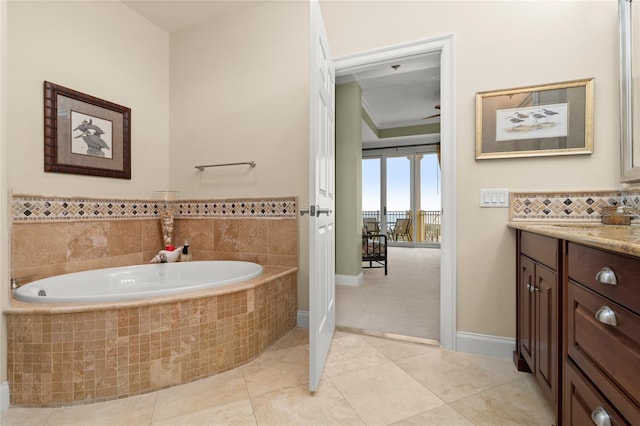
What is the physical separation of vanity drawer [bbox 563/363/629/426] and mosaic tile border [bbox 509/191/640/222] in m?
1.03

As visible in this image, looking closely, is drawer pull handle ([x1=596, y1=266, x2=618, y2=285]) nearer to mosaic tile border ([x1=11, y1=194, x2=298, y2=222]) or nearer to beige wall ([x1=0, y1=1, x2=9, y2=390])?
mosaic tile border ([x1=11, y1=194, x2=298, y2=222])

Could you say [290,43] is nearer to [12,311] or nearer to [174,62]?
[174,62]

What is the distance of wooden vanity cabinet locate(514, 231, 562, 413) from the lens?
114 centimetres

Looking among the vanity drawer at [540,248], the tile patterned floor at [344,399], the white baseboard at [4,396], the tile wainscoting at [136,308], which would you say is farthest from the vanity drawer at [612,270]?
the white baseboard at [4,396]

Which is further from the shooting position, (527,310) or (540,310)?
(527,310)

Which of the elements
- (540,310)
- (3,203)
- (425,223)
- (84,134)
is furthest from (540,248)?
(425,223)

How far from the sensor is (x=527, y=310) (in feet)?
5.01

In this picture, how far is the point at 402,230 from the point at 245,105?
5711 millimetres

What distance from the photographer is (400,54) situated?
210 cm

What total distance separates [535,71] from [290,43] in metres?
1.82

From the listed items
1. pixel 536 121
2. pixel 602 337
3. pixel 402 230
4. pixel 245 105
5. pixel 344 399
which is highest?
pixel 245 105

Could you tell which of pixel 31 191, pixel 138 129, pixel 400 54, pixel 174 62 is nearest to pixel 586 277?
pixel 400 54

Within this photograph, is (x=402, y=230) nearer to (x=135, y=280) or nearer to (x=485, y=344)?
(x=485, y=344)

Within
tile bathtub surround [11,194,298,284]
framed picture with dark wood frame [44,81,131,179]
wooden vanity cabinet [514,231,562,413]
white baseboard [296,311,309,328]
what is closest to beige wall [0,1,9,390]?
tile bathtub surround [11,194,298,284]
